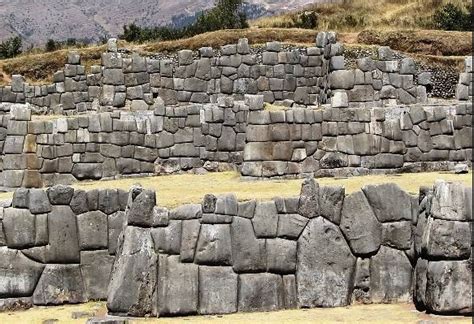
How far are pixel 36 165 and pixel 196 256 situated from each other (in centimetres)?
903

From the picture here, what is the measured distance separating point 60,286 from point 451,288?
18.3ft

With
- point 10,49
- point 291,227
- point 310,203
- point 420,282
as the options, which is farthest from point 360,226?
point 10,49

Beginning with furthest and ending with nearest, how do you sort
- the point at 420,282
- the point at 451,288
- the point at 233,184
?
1. the point at 233,184
2. the point at 420,282
3. the point at 451,288

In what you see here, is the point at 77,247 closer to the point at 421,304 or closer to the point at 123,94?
the point at 421,304

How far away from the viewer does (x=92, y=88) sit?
28.5 metres

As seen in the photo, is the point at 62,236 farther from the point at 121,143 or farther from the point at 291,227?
the point at 121,143

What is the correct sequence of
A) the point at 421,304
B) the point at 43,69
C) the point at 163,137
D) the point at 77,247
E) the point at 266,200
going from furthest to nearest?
the point at 43,69 → the point at 163,137 → the point at 77,247 → the point at 266,200 → the point at 421,304

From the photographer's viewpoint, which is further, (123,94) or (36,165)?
(123,94)

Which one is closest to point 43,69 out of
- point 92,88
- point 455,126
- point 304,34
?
point 304,34

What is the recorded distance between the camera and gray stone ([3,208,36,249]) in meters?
13.5

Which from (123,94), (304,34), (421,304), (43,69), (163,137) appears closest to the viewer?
(421,304)

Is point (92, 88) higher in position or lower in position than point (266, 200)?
higher

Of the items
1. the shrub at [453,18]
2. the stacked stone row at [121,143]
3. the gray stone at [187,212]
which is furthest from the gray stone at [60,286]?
the shrub at [453,18]

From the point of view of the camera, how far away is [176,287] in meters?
12.3
